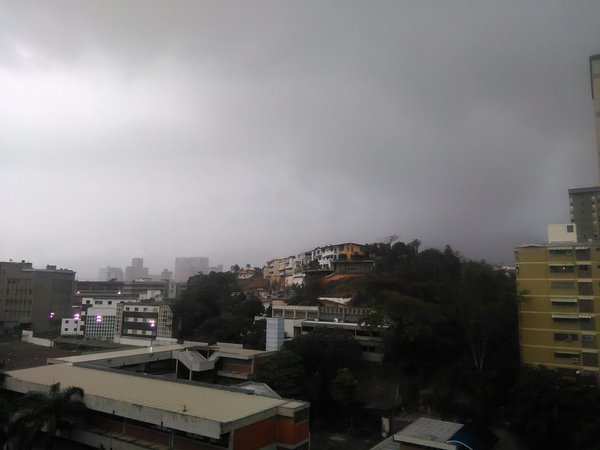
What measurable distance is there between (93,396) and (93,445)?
6.54 ft

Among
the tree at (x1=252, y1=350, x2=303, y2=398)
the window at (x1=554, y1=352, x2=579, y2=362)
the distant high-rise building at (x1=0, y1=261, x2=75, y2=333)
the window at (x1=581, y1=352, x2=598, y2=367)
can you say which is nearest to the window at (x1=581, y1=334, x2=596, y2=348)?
the window at (x1=581, y1=352, x2=598, y2=367)

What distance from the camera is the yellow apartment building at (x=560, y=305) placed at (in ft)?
69.5

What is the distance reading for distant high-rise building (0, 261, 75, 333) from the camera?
50.9 meters

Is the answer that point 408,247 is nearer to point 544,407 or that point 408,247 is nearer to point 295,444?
point 544,407

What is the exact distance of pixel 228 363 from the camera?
2848 cm

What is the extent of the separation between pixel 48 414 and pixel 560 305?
896 inches

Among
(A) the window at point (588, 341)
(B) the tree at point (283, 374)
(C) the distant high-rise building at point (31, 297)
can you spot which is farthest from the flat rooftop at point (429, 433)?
(C) the distant high-rise building at point (31, 297)

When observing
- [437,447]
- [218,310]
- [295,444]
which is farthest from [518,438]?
[218,310]

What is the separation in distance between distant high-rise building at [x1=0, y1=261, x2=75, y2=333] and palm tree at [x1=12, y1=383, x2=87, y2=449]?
39.8 m

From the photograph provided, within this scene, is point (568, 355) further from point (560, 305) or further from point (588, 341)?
point (560, 305)

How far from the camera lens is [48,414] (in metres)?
15.2

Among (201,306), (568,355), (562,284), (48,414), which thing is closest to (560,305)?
(562,284)

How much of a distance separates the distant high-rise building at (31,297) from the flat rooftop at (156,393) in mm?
34698

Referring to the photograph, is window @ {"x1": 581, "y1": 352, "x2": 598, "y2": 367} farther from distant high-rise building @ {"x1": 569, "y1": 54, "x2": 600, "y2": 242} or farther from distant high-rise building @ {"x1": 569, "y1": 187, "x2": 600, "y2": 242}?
distant high-rise building @ {"x1": 569, "y1": 187, "x2": 600, "y2": 242}
